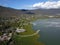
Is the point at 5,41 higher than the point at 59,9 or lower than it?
higher

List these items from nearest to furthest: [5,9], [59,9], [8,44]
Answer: [8,44] < [5,9] < [59,9]

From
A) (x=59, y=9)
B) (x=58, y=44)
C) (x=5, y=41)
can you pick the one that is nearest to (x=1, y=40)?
(x=5, y=41)

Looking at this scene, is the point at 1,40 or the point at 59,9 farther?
the point at 59,9

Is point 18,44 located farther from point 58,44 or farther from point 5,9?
point 5,9

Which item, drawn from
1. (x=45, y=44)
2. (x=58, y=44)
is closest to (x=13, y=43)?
(x=45, y=44)

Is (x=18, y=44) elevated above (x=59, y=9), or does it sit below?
above

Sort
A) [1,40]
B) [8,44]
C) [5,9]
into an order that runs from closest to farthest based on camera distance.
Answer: [8,44] < [1,40] < [5,9]

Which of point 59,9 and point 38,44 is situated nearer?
point 38,44

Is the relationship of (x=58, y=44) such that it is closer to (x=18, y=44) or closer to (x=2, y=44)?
(x=18, y=44)

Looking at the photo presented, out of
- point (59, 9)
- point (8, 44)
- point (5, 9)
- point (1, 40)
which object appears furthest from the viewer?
point (59, 9)
